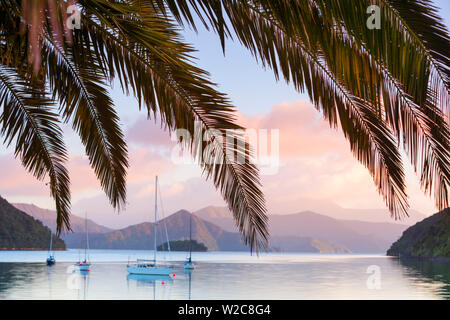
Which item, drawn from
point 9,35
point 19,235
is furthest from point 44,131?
point 19,235

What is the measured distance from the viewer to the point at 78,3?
3.16 m

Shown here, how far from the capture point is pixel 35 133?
18.2 feet

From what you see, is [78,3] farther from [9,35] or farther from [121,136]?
[121,136]

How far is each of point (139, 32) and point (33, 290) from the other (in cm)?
5018

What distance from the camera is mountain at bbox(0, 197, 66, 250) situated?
12275 centimetres

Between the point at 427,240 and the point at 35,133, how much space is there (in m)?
116

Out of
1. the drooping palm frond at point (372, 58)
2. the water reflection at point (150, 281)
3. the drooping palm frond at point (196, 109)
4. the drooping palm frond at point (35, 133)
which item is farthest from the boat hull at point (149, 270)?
the drooping palm frond at point (372, 58)

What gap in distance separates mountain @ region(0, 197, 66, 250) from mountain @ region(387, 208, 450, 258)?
8255cm

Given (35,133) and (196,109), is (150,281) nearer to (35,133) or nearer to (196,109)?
(35,133)

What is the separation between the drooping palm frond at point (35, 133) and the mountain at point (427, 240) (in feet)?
289
